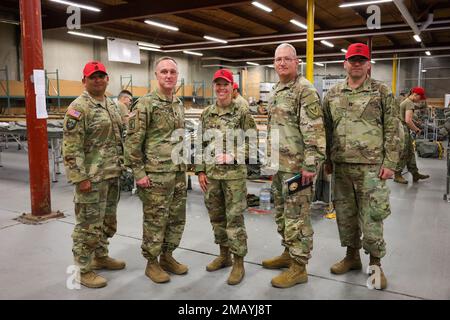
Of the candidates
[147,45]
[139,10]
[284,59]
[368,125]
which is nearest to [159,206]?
[284,59]

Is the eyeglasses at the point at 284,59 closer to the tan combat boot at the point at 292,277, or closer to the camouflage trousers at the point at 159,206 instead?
the camouflage trousers at the point at 159,206

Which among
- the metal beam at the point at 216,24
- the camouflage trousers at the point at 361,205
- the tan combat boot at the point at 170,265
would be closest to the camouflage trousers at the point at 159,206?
the tan combat boot at the point at 170,265

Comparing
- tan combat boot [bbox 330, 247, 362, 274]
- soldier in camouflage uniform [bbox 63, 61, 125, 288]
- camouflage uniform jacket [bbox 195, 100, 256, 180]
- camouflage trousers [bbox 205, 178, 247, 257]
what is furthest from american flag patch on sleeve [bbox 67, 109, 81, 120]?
tan combat boot [bbox 330, 247, 362, 274]

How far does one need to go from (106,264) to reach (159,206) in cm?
82

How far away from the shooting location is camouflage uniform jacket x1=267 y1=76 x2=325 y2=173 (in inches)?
111

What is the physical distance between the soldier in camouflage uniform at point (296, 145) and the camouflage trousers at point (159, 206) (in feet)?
2.79

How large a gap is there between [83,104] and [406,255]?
3.17m

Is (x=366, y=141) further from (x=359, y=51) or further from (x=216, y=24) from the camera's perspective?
(x=216, y=24)

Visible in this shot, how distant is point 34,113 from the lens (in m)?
4.69

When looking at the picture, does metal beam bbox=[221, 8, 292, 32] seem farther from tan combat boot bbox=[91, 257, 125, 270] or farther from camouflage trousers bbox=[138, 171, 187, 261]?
tan combat boot bbox=[91, 257, 125, 270]

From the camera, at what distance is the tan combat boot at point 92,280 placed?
2943 millimetres

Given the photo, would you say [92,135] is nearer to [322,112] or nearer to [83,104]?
[83,104]

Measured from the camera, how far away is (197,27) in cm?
1480
